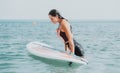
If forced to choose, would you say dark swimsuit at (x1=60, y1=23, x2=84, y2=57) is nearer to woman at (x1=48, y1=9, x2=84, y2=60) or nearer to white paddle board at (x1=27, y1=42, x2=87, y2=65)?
woman at (x1=48, y1=9, x2=84, y2=60)

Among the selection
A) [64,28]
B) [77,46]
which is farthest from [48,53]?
[64,28]

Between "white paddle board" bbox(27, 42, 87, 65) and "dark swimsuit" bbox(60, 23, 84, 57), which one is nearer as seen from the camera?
"dark swimsuit" bbox(60, 23, 84, 57)

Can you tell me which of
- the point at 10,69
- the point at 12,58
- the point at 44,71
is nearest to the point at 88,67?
the point at 44,71

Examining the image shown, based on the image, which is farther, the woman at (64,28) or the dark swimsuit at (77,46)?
the dark swimsuit at (77,46)

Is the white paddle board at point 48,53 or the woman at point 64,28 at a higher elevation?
the woman at point 64,28

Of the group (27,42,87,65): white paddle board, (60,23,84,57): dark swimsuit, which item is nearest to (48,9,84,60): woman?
(60,23,84,57): dark swimsuit

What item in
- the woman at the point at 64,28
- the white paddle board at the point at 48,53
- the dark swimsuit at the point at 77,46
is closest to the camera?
the woman at the point at 64,28

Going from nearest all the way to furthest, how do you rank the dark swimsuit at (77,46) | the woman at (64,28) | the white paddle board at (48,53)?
1. the woman at (64,28)
2. the dark swimsuit at (77,46)
3. the white paddle board at (48,53)

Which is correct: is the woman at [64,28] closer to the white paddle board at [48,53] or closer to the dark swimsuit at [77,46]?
the dark swimsuit at [77,46]

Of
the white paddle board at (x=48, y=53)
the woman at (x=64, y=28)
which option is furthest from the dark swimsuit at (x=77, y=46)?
the white paddle board at (x=48, y=53)

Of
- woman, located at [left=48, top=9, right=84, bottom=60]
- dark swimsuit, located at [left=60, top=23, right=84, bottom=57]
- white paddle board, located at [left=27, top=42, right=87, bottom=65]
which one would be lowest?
white paddle board, located at [left=27, top=42, right=87, bottom=65]

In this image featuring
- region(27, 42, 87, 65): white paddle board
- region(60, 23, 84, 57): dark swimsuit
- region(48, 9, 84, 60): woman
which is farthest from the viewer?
region(27, 42, 87, 65): white paddle board

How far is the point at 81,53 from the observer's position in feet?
33.0

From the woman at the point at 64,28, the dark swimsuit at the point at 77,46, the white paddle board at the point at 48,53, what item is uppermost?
the woman at the point at 64,28
